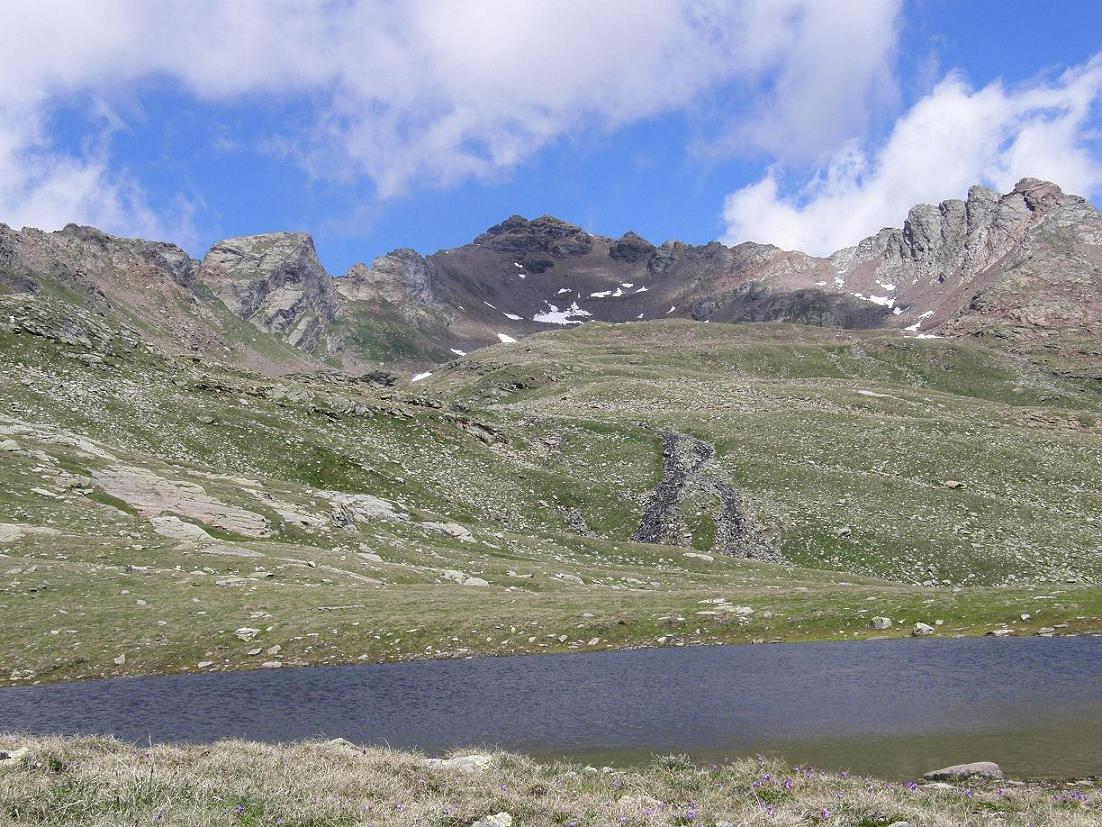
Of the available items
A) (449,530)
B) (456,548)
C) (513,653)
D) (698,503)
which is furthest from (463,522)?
(513,653)

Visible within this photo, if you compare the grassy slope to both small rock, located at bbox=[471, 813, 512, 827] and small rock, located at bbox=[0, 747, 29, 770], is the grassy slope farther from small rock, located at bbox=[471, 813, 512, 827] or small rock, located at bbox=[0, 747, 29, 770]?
small rock, located at bbox=[471, 813, 512, 827]

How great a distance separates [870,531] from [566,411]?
77475 millimetres

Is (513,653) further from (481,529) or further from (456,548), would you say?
(481,529)

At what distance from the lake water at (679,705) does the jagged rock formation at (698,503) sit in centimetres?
3976

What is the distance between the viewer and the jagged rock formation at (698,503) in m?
75.6

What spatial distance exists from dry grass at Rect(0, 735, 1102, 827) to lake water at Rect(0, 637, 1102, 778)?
350 cm

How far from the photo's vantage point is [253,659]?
113ft

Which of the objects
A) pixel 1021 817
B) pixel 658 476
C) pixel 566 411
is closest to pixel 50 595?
pixel 1021 817

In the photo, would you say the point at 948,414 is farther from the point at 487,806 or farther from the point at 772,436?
the point at 487,806

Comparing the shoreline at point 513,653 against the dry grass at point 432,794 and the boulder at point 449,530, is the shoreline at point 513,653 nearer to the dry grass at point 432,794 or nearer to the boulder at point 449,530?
the dry grass at point 432,794

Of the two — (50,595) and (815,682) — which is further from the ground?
(50,595)

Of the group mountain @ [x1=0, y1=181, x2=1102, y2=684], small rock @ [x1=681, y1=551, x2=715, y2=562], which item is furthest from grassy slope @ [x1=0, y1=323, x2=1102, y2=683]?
small rock @ [x1=681, y1=551, x2=715, y2=562]

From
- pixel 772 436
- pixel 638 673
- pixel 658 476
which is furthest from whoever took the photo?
pixel 772 436

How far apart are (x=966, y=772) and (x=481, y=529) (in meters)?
57.5
